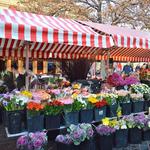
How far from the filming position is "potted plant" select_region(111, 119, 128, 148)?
16.7 ft

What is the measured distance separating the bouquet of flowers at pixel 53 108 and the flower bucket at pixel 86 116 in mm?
465

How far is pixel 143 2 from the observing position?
1927 cm

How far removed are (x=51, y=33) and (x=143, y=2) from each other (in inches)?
609

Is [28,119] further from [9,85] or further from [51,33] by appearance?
[9,85]

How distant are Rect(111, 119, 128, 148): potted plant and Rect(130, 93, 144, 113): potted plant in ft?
2.39

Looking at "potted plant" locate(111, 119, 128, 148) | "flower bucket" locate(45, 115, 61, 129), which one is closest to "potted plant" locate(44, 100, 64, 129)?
"flower bucket" locate(45, 115, 61, 129)

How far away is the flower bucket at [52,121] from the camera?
4.59m

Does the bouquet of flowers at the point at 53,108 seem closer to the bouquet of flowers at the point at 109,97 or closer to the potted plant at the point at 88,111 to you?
the potted plant at the point at 88,111

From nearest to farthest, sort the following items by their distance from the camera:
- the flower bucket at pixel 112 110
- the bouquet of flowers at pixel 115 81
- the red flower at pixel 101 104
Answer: the red flower at pixel 101 104
the flower bucket at pixel 112 110
the bouquet of flowers at pixel 115 81

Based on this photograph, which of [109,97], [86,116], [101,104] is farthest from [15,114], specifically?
[109,97]

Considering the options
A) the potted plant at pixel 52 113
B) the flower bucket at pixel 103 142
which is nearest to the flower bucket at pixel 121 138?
the flower bucket at pixel 103 142

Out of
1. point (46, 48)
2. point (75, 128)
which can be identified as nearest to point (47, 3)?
point (46, 48)

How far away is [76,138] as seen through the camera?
14.5 feet

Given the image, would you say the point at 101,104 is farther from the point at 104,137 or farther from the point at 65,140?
the point at 65,140
